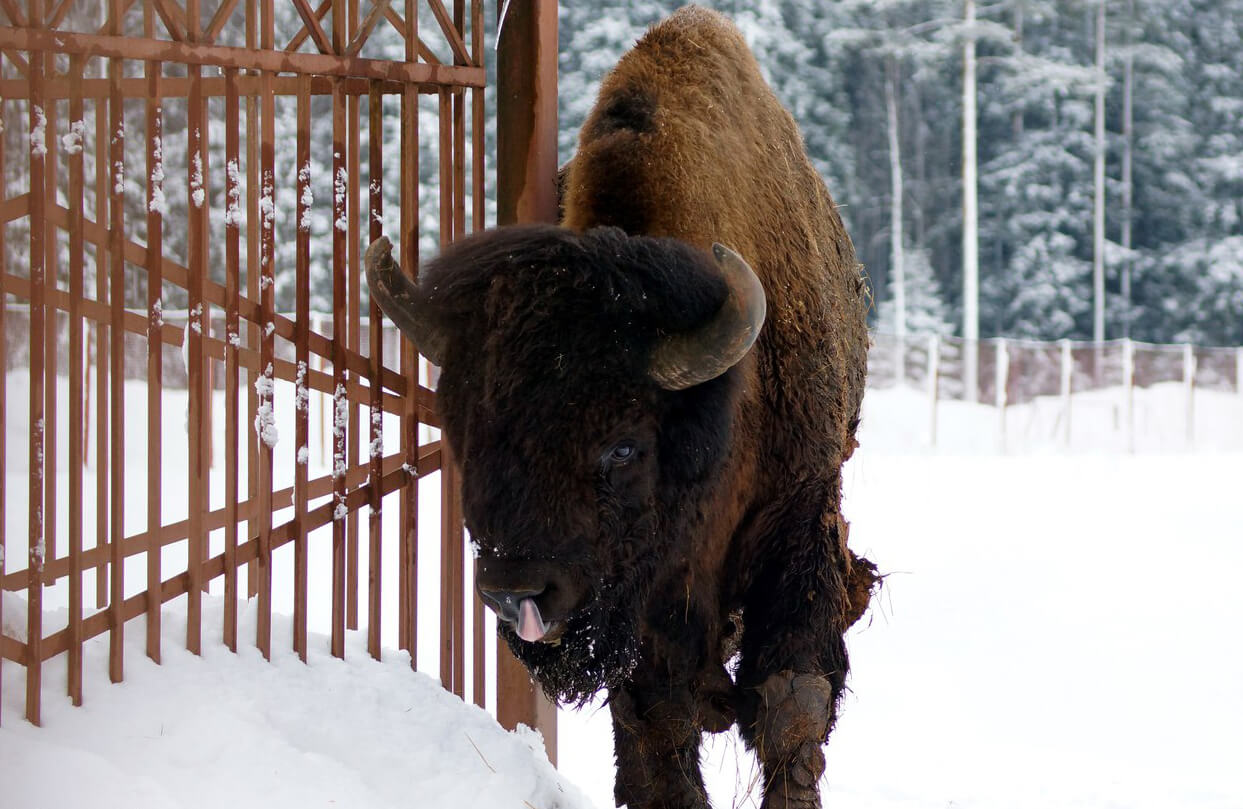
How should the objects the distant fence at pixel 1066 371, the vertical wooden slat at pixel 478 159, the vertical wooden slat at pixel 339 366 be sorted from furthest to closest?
1. the distant fence at pixel 1066 371
2. the vertical wooden slat at pixel 478 159
3. the vertical wooden slat at pixel 339 366

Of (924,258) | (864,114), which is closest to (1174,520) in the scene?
(924,258)

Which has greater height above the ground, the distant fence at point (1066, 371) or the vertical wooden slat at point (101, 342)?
the vertical wooden slat at point (101, 342)

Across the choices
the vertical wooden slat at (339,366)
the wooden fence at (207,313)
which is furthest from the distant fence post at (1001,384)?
the vertical wooden slat at (339,366)

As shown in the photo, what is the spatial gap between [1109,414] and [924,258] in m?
12.2

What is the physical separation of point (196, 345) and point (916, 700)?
5.75 m

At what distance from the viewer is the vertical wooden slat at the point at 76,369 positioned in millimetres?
3514

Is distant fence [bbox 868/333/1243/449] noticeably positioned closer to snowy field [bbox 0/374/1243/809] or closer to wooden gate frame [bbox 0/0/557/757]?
snowy field [bbox 0/374/1243/809]

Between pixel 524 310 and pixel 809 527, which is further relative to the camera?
pixel 809 527

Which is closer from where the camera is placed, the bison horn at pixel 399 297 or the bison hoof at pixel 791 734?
the bison horn at pixel 399 297

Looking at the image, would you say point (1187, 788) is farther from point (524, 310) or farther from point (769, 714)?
point (524, 310)

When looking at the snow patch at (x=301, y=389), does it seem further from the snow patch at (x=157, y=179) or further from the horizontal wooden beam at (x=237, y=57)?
the horizontal wooden beam at (x=237, y=57)

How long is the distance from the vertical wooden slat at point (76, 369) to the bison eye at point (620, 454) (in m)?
1.62

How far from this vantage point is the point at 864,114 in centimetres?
3891

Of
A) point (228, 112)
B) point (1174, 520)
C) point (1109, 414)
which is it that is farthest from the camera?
point (1109, 414)
